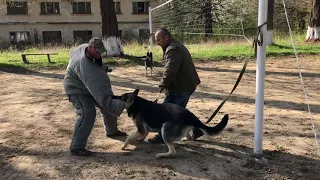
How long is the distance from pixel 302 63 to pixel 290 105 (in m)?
6.28

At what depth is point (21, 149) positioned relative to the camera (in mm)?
4984

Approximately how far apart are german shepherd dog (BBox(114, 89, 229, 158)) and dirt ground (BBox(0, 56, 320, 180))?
1.05 feet

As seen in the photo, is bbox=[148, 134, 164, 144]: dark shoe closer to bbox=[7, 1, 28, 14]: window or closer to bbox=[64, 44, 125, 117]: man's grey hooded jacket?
bbox=[64, 44, 125, 117]: man's grey hooded jacket

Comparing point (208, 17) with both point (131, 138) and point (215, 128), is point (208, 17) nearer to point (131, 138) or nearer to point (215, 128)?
point (131, 138)

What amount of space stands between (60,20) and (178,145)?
37016 millimetres

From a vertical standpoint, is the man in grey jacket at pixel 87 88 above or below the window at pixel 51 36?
below

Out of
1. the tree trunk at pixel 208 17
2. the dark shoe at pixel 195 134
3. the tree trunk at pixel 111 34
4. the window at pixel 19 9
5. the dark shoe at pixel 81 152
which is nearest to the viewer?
the dark shoe at pixel 81 152

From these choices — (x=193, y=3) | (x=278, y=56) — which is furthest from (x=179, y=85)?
(x=193, y=3)

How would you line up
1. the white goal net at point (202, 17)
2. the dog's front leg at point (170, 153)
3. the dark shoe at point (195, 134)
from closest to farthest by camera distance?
the dog's front leg at point (170, 153) → the dark shoe at point (195, 134) → the white goal net at point (202, 17)

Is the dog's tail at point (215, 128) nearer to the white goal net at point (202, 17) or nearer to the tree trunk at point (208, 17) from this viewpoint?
the white goal net at point (202, 17)

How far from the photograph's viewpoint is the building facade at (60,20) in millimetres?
37969

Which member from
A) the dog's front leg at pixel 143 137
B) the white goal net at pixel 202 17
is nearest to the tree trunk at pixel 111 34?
the white goal net at pixel 202 17

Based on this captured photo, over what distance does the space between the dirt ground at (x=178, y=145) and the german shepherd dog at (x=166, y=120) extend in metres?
0.32

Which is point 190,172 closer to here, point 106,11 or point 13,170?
point 13,170
